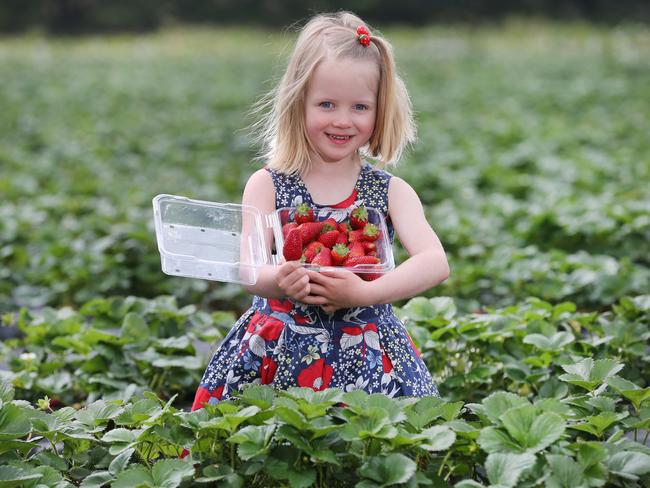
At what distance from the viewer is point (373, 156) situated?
2.66 metres

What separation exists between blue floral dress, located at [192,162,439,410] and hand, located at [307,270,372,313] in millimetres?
184

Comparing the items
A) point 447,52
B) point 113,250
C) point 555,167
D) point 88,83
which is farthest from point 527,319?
point 447,52

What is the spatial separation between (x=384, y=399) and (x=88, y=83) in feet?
43.5

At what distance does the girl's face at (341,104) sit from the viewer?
2426 mm

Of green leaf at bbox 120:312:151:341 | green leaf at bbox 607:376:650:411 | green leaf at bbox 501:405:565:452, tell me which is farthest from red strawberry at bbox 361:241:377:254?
green leaf at bbox 120:312:151:341

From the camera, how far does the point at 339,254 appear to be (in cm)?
229

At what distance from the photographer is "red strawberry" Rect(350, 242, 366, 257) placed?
7.61 feet

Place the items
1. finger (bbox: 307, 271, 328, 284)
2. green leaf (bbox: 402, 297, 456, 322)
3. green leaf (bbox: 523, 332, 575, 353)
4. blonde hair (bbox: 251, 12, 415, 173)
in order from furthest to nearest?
green leaf (bbox: 402, 297, 456, 322), green leaf (bbox: 523, 332, 575, 353), blonde hair (bbox: 251, 12, 415, 173), finger (bbox: 307, 271, 328, 284)

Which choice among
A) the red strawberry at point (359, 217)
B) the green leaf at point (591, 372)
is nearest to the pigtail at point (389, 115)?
the red strawberry at point (359, 217)

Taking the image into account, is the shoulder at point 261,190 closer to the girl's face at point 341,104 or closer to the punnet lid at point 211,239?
the punnet lid at point 211,239

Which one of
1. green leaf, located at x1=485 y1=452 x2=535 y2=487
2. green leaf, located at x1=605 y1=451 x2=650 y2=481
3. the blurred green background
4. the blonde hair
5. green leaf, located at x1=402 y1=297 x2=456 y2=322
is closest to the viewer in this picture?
green leaf, located at x1=485 y1=452 x2=535 y2=487

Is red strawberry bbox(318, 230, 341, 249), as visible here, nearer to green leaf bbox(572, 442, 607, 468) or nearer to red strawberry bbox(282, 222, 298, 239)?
red strawberry bbox(282, 222, 298, 239)

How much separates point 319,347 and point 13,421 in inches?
30.5

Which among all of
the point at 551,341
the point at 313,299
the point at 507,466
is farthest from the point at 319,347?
the point at 551,341
